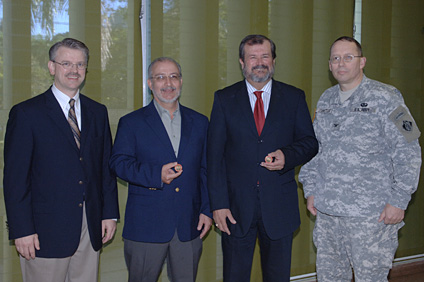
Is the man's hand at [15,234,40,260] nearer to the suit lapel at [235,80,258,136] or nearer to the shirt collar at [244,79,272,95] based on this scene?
the suit lapel at [235,80,258,136]

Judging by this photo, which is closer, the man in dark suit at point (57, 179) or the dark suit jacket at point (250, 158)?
the man in dark suit at point (57, 179)

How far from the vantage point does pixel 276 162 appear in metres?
2.11

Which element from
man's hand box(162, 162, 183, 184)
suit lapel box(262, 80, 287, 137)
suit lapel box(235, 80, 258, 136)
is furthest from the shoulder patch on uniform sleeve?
man's hand box(162, 162, 183, 184)

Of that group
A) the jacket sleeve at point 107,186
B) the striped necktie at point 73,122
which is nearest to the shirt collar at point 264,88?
the jacket sleeve at point 107,186

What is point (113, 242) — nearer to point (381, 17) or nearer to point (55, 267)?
point (55, 267)

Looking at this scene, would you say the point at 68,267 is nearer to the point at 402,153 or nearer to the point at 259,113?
the point at 259,113

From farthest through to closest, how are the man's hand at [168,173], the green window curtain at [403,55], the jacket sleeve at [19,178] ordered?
the green window curtain at [403,55] → the man's hand at [168,173] → the jacket sleeve at [19,178]

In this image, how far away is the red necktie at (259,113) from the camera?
2266 mm

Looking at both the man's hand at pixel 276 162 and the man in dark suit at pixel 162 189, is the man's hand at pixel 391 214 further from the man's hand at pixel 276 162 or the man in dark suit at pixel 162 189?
the man in dark suit at pixel 162 189

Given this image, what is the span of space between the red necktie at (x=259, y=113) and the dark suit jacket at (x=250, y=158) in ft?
0.11

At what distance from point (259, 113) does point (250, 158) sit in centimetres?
25

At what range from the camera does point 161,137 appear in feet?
7.20

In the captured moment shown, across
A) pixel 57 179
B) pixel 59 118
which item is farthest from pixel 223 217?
pixel 59 118

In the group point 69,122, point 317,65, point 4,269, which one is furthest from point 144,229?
point 317,65
